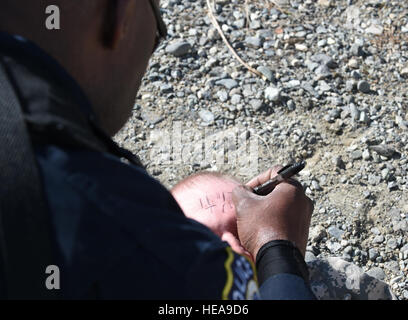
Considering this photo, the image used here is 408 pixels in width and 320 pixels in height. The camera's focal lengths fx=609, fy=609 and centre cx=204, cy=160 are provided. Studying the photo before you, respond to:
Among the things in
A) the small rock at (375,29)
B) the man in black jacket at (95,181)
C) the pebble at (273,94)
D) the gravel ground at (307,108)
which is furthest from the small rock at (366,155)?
the man in black jacket at (95,181)

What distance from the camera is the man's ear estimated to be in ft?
4.32

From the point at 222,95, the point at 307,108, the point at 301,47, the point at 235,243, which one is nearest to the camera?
the point at 235,243

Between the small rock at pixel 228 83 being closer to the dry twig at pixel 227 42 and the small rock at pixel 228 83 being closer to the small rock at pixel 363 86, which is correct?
the dry twig at pixel 227 42

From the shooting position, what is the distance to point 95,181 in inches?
43.1

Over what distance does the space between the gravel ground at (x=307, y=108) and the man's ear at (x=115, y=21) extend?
166 cm

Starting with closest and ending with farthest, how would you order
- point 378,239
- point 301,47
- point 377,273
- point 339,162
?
point 377,273
point 378,239
point 339,162
point 301,47

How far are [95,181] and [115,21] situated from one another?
0.41 metres

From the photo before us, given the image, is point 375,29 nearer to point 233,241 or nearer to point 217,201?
point 217,201

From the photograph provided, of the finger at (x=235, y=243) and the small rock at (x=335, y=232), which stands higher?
the finger at (x=235, y=243)

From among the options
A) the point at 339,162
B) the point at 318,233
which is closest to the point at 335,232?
the point at 318,233

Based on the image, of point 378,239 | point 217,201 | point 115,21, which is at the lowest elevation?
point 378,239

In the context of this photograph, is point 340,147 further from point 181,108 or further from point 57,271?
point 57,271

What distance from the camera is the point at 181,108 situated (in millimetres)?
3322

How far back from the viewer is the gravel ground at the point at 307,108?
2814 mm
